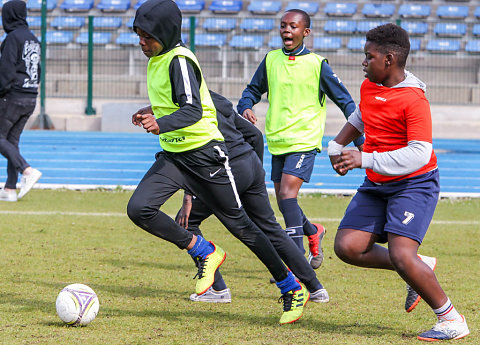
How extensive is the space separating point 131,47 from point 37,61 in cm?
1039

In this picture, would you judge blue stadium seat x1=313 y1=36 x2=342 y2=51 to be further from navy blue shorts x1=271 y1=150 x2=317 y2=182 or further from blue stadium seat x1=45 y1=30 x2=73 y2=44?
navy blue shorts x1=271 y1=150 x2=317 y2=182

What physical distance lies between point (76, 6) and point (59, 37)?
4.89 metres

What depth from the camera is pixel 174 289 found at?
5918mm

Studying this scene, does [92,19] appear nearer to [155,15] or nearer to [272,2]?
[272,2]

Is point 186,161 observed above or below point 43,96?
above

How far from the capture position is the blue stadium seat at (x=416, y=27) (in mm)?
20734

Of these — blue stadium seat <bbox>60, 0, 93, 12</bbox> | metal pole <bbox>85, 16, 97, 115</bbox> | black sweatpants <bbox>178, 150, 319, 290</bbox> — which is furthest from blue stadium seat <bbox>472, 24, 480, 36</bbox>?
black sweatpants <bbox>178, 150, 319, 290</bbox>

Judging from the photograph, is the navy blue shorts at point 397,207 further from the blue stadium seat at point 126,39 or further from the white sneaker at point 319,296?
the blue stadium seat at point 126,39

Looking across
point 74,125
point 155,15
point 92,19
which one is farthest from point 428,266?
point 92,19

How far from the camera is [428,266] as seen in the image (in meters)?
4.51

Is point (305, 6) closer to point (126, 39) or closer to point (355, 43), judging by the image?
point (355, 43)

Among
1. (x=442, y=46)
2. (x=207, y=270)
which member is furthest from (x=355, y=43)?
(x=207, y=270)

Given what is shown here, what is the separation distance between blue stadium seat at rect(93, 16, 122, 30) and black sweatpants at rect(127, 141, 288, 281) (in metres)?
16.4

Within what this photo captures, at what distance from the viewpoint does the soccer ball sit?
4656 mm
